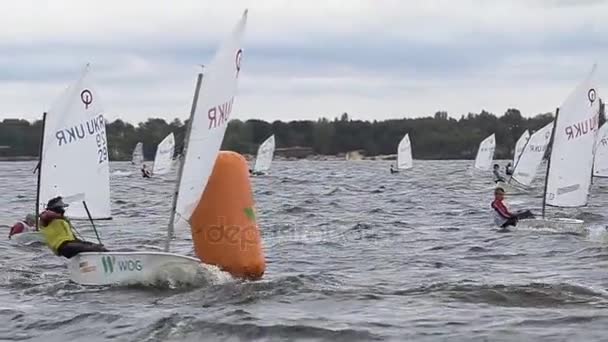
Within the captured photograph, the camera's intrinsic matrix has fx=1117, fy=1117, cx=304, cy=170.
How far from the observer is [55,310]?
13.7 metres

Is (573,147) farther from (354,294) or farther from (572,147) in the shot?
(354,294)

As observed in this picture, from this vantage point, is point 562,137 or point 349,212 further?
point 349,212

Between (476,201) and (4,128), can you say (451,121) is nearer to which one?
(4,128)

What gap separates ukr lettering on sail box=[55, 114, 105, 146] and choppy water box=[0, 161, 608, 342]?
7.10 feet

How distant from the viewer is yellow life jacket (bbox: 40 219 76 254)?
15297 millimetres

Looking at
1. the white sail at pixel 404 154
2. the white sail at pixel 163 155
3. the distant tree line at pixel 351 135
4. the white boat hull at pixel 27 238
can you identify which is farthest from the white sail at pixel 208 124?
the distant tree line at pixel 351 135

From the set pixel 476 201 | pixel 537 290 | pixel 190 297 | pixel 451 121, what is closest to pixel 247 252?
pixel 190 297

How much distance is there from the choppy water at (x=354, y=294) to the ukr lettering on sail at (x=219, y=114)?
207 cm

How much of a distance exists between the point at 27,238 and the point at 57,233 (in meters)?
7.07

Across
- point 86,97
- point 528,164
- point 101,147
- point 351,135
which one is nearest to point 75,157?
point 101,147

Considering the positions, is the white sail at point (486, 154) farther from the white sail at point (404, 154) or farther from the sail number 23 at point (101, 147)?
the sail number 23 at point (101, 147)

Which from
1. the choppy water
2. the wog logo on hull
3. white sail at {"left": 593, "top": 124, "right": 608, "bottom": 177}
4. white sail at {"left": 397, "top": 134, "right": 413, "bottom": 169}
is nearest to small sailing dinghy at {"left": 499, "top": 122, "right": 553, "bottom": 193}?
white sail at {"left": 593, "top": 124, "right": 608, "bottom": 177}

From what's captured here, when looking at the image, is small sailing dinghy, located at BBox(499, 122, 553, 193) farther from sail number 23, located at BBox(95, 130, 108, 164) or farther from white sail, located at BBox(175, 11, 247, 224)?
white sail, located at BBox(175, 11, 247, 224)

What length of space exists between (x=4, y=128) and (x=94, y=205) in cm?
9541
